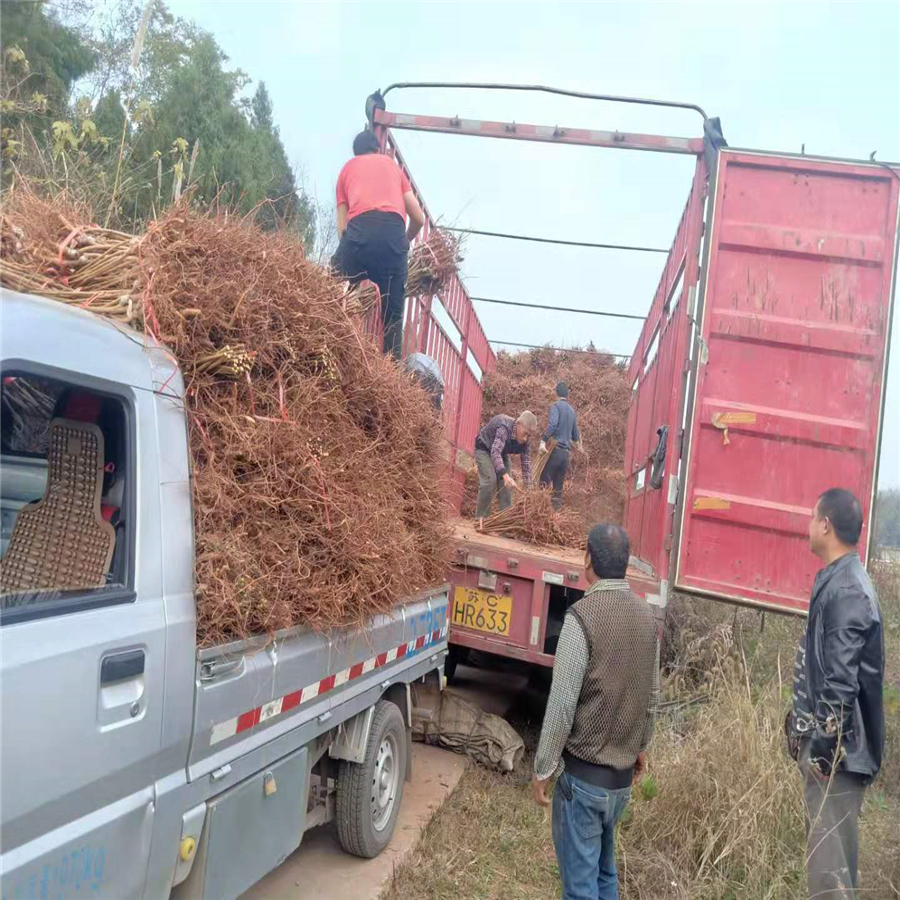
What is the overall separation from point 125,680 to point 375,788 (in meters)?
2.18

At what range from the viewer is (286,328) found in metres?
3.22

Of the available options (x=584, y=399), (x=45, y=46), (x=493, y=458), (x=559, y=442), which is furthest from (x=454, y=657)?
(x=45, y=46)

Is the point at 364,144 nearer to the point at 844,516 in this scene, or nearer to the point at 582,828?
the point at 844,516

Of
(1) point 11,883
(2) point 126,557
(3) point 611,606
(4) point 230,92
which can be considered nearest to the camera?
(1) point 11,883

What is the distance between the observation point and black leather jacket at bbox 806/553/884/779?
303cm

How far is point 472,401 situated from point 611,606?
7.95 meters

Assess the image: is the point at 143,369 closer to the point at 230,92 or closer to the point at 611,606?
the point at 611,606

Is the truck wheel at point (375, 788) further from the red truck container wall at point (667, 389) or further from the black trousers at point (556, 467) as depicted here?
the black trousers at point (556, 467)

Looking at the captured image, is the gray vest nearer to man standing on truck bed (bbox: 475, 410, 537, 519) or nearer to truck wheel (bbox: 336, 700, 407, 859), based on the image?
truck wheel (bbox: 336, 700, 407, 859)

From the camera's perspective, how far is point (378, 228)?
211 inches

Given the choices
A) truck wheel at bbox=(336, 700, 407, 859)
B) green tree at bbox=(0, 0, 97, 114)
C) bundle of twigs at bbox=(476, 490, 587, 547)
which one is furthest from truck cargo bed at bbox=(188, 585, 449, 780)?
green tree at bbox=(0, 0, 97, 114)

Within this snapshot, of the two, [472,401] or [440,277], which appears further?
[472,401]

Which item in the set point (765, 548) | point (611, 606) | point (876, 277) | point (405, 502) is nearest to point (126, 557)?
point (611, 606)

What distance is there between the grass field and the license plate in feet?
3.04
